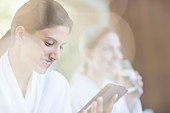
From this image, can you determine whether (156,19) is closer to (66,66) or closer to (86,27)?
(86,27)

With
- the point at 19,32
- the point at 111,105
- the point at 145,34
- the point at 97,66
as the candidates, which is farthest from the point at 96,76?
the point at 145,34

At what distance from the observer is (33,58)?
2.38ft

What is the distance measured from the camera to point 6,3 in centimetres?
74

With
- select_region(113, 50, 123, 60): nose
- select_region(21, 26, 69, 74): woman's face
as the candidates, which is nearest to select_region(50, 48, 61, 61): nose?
select_region(21, 26, 69, 74): woman's face

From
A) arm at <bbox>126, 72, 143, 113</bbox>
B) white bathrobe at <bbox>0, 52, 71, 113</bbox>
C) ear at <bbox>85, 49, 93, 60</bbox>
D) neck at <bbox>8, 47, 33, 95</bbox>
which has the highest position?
ear at <bbox>85, 49, 93, 60</bbox>

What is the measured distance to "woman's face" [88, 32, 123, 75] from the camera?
0.94m

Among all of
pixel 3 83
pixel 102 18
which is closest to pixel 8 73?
pixel 3 83

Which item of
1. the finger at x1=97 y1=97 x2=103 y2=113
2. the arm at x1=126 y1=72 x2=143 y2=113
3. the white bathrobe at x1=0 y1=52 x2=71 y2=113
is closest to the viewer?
the white bathrobe at x1=0 y1=52 x2=71 y2=113

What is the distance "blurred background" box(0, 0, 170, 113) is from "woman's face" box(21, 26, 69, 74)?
0.68 ft

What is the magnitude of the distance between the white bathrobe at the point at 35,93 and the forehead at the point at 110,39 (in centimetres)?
25

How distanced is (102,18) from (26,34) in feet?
1.35

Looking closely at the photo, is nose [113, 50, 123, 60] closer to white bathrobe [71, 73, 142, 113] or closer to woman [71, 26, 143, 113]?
woman [71, 26, 143, 113]

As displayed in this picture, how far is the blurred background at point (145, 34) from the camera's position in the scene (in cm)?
103

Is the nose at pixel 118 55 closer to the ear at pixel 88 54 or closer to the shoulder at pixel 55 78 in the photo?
the ear at pixel 88 54
